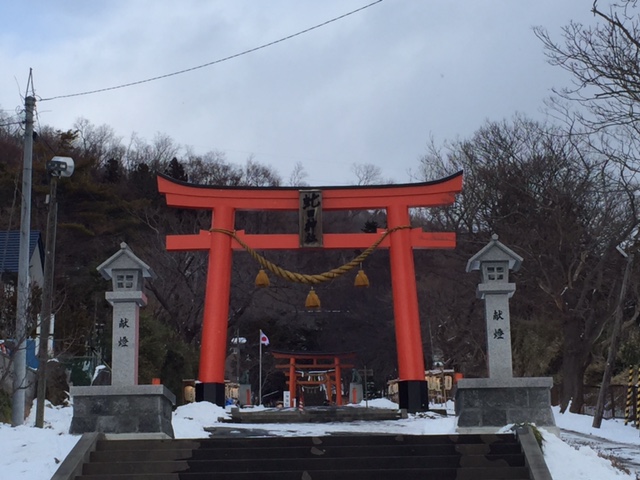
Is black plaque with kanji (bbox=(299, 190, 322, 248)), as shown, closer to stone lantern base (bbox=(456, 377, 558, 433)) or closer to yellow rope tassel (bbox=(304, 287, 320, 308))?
yellow rope tassel (bbox=(304, 287, 320, 308))

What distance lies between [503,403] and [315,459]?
3.74 m

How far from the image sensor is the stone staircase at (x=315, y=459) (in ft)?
34.5

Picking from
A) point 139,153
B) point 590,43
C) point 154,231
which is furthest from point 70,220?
point 590,43

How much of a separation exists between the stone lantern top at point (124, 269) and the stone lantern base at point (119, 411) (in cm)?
212

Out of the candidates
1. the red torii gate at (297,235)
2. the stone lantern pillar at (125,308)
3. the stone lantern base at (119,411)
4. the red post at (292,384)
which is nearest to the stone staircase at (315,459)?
the stone lantern base at (119,411)

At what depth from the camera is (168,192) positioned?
24.0m

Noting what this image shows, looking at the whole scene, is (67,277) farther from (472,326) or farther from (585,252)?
(585,252)

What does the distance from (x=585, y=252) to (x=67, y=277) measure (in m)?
21.8

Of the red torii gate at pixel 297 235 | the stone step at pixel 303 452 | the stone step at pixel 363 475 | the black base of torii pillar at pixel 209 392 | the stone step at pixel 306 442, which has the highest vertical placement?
the red torii gate at pixel 297 235

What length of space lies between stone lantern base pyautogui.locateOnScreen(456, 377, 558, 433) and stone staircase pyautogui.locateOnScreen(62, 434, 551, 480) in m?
1.49

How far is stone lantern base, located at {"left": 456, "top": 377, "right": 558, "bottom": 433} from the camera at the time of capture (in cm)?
1321

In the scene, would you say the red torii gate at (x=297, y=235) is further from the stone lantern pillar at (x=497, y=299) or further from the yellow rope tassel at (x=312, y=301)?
the stone lantern pillar at (x=497, y=299)

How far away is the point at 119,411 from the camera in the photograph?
12.9 metres

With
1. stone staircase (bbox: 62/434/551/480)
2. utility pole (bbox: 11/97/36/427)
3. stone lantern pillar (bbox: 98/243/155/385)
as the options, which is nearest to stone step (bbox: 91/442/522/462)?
stone staircase (bbox: 62/434/551/480)
